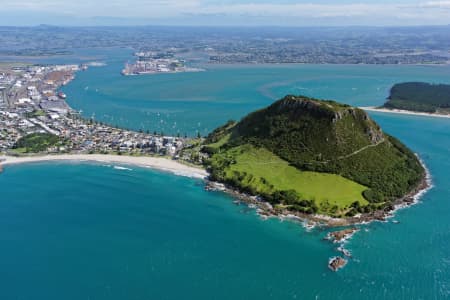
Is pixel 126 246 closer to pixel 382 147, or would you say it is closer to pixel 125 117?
pixel 382 147

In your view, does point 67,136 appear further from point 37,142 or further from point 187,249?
point 187,249

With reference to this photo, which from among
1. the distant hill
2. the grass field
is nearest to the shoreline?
the grass field

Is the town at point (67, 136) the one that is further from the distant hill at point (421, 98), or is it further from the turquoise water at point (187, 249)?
the distant hill at point (421, 98)

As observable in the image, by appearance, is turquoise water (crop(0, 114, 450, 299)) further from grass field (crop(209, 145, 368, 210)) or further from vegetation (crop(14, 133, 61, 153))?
vegetation (crop(14, 133, 61, 153))

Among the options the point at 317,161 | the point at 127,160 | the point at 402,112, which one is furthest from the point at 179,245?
the point at 402,112

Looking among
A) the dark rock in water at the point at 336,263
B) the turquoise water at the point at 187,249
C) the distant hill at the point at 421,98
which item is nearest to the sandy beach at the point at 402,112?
the distant hill at the point at 421,98

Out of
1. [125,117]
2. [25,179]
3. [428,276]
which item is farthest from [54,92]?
[428,276]
